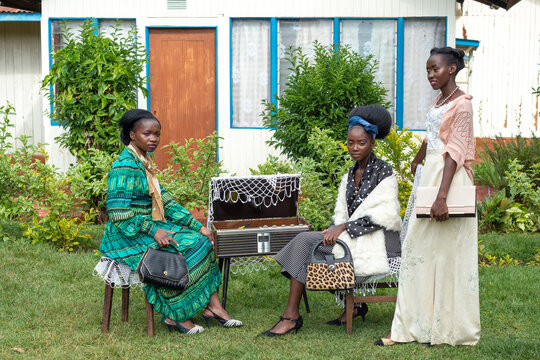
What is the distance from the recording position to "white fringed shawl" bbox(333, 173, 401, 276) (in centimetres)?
479

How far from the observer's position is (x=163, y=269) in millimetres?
4805

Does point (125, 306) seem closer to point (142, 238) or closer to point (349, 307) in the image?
point (142, 238)

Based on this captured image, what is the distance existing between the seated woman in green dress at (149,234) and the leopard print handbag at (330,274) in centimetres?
84

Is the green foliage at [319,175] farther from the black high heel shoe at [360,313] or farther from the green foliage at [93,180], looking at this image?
the green foliage at [93,180]

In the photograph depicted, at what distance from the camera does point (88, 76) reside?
8633 mm

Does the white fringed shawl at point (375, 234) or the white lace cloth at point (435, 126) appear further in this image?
the white fringed shawl at point (375, 234)

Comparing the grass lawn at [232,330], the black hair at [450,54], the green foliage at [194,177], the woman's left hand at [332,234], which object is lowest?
the grass lawn at [232,330]

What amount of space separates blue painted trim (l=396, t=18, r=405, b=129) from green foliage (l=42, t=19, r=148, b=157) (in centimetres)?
385

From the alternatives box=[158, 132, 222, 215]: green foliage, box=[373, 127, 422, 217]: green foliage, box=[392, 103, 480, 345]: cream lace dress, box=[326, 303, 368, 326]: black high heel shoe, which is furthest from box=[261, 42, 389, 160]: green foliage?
box=[392, 103, 480, 345]: cream lace dress

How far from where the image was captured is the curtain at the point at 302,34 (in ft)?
33.1

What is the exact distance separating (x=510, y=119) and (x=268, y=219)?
1010 centimetres

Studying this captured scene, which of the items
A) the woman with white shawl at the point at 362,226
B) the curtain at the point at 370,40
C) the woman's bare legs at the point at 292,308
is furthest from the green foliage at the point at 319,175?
the curtain at the point at 370,40

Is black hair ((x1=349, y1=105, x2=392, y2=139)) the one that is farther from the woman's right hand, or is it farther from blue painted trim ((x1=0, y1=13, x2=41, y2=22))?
blue painted trim ((x1=0, y1=13, x2=41, y2=22))

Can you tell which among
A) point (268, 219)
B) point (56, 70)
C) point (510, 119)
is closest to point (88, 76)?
point (56, 70)
